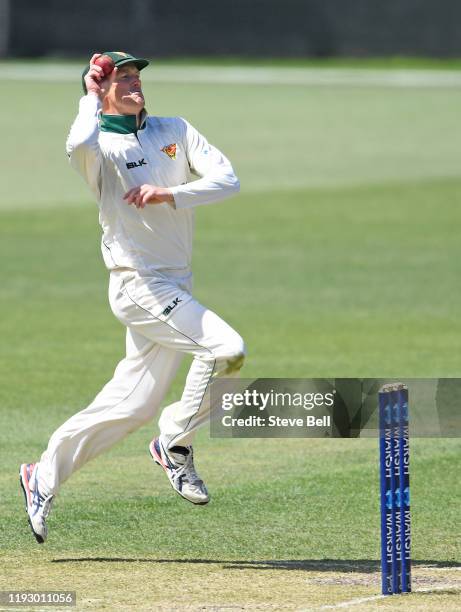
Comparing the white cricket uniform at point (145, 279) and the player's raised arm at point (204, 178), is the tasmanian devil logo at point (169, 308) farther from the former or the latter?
the player's raised arm at point (204, 178)

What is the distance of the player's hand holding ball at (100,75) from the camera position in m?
Result: 7.89

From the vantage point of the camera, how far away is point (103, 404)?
7848 millimetres

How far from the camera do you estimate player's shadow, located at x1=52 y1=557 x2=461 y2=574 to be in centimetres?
747

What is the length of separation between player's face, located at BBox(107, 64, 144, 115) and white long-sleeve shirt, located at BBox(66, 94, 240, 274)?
81mm

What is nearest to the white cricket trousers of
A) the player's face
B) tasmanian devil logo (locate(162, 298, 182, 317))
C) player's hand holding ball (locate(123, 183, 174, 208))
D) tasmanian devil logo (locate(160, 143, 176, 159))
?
tasmanian devil logo (locate(162, 298, 182, 317))

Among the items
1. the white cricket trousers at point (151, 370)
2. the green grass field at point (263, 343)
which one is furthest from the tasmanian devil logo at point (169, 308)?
the green grass field at point (263, 343)

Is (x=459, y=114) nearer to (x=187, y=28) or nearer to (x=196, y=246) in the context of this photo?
(x=196, y=246)

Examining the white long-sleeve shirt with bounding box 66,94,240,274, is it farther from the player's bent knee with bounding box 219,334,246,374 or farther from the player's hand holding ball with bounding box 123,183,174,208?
the player's bent knee with bounding box 219,334,246,374

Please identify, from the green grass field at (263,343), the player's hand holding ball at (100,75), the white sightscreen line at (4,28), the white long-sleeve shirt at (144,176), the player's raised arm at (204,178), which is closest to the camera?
the green grass field at (263,343)

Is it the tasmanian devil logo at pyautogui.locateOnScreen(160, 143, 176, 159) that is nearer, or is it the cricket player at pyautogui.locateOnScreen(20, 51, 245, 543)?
the cricket player at pyautogui.locateOnScreen(20, 51, 245, 543)

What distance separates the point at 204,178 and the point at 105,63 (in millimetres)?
871

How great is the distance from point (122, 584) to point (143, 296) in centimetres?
162

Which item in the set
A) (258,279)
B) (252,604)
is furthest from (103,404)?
(258,279)

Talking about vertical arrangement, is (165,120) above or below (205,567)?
above
